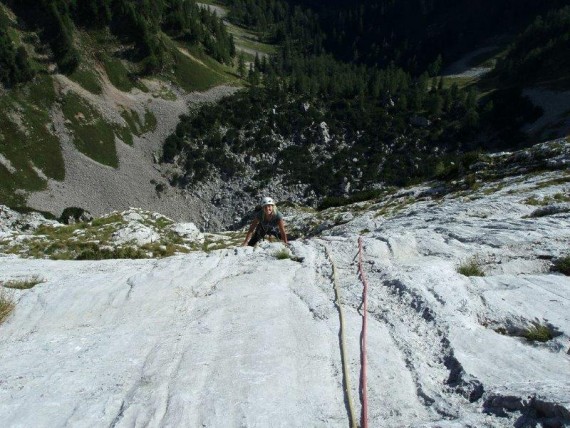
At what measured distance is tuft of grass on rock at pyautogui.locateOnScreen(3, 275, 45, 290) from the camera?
1060 centimetres

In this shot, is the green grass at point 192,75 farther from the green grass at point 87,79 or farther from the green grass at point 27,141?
the green grass at point 27,141

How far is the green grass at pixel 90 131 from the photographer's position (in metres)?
81.0

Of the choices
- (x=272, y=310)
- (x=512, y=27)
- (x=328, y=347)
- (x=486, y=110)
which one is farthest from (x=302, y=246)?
(x=512, y=27)

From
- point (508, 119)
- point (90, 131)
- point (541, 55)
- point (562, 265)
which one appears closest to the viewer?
point (562, 265)

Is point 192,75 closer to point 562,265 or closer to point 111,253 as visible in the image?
point 111,253

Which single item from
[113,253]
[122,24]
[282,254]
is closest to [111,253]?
[113,253]

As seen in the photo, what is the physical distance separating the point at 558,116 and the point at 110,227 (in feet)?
345

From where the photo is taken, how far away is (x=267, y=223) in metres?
15.7

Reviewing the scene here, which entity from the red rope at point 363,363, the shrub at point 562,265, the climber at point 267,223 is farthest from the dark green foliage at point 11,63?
the shrub at point 562,265

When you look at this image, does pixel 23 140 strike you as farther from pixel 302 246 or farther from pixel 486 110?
pixel 486 110

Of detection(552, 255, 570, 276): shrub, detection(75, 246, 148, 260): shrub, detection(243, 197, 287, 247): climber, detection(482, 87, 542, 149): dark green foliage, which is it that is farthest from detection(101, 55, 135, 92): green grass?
detection(552, 255, 570, 276): shrub

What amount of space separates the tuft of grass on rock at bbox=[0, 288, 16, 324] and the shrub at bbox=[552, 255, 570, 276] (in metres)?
12.6

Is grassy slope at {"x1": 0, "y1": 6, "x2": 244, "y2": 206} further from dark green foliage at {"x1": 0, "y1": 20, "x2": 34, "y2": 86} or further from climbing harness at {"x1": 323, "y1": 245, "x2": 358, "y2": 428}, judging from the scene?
climbing harness at {"x1": 323, "y1": 245, "x2": 358, "y2": 428}

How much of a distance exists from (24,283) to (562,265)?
13.7m
